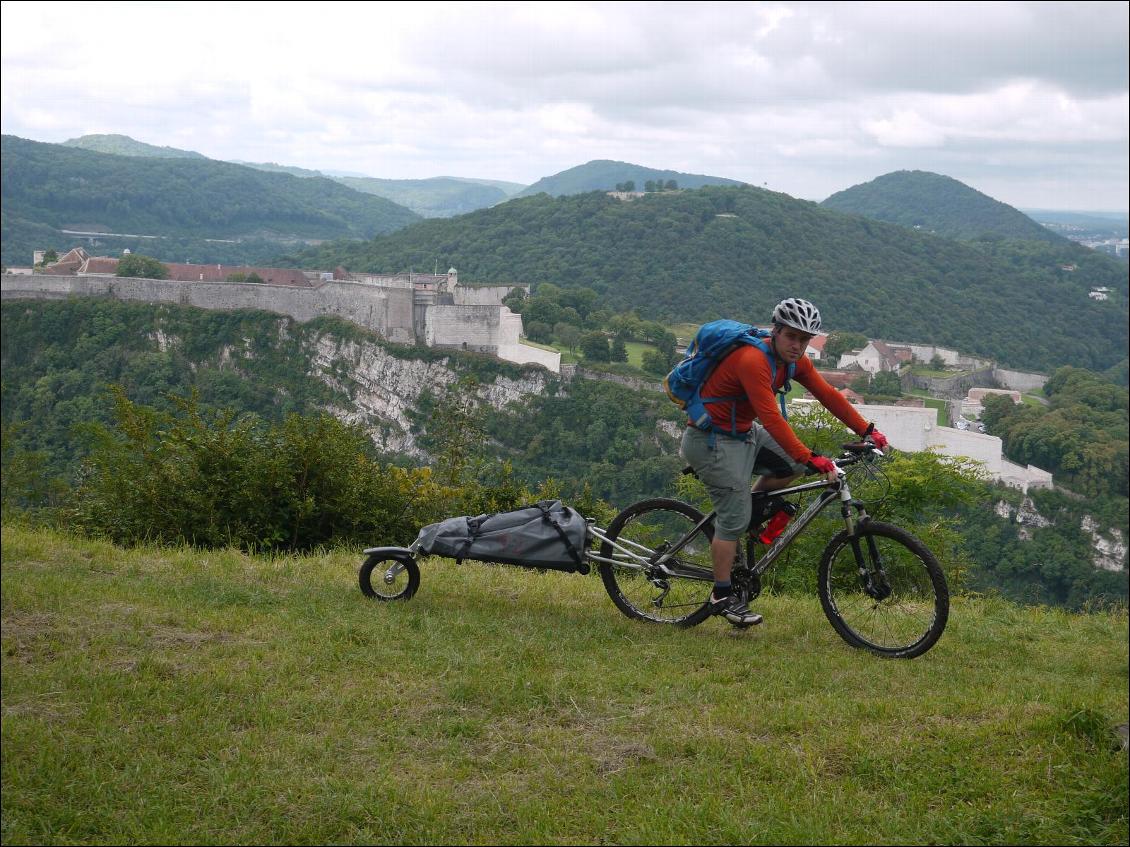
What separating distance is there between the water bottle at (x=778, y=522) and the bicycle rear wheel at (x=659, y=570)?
0.79 feet

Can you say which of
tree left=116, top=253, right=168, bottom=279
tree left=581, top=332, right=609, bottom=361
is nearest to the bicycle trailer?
tree left=581, top=332, right=609, bottom=361

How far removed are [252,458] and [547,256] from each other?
81.9m

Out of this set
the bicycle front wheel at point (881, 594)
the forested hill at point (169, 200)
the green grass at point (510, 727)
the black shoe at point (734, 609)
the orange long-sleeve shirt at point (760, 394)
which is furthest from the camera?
the forested hill at point (169, 200)

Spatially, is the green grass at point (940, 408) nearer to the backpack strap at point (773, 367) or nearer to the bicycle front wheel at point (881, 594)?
the bicycle front wheel at point (881, 594)

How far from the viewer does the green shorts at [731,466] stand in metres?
4.31

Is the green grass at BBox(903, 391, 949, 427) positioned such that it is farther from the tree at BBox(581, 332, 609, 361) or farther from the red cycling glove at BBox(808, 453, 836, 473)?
the red cycling glove at BBox(808, 453, 836, 473)

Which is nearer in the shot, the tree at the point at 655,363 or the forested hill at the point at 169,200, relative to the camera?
the tree at the point at 655,363

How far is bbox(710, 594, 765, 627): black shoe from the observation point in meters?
4.47

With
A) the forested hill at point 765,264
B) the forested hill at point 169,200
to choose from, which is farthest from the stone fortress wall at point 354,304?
the forested hill at point 765,264

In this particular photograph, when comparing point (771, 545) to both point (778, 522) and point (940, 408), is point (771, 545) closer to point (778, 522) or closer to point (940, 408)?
point (778, 522)

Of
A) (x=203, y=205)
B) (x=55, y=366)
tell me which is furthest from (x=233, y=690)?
(x=203, y=205)

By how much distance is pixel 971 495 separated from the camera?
7.13m

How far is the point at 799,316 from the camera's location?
415 centimetres

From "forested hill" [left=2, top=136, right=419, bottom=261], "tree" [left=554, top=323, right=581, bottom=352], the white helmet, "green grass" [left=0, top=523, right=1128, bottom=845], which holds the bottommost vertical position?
"tree" [left=554, top=323, right=581, bottom=352]
